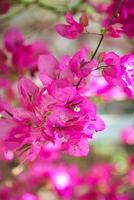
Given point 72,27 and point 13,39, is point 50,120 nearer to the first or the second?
point 72,27

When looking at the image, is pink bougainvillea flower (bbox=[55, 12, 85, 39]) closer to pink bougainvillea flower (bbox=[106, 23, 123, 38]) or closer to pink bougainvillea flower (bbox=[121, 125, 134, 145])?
pink bougainvillea flower (bbox=[106, 23, 123, 38])

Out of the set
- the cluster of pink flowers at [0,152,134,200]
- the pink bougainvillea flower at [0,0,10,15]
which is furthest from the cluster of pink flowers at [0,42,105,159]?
the cluster of pink flowers at [0,152,134,200]

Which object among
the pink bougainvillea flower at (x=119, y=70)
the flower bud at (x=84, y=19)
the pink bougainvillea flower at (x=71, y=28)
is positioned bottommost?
the pink bougainvillea flower at (x=119, y=70)

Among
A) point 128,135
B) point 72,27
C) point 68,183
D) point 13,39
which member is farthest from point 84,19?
point 128,135

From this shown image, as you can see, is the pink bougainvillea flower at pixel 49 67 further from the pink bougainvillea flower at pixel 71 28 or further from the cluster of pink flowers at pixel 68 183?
the cluster of pink flowers at pixel 68 183

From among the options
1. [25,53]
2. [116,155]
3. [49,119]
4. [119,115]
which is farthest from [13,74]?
[116,155]

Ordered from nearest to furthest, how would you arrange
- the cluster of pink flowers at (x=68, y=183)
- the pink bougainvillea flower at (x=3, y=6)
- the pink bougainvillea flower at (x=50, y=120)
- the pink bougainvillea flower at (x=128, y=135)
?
the pink bougainvillea flower at (x=50, y=120), the pink bougainvillea flower at (x=3, y=6), the cluster of pink flowers at (x=68, y=183), the pink bougainvillea flower at (x=128, y=135)

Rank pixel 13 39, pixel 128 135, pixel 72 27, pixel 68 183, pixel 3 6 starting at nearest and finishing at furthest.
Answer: pixel 72 27
pixel 3 6
pixel 13 39
pixel 68 183
pixel 128 135

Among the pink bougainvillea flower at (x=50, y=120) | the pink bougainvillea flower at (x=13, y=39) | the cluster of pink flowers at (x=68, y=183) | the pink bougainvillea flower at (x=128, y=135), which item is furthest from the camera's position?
the pink bougainvillea flower at (x=128, y=135)

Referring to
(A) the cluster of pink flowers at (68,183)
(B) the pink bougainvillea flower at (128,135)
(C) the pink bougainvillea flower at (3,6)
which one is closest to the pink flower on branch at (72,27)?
(C) the pink bougainvillea flower at (3,6)

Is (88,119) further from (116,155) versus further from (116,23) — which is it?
(116,155)

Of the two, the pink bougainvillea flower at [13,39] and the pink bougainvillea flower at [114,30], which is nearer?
the pink bougainvillea flower at [114,30]
